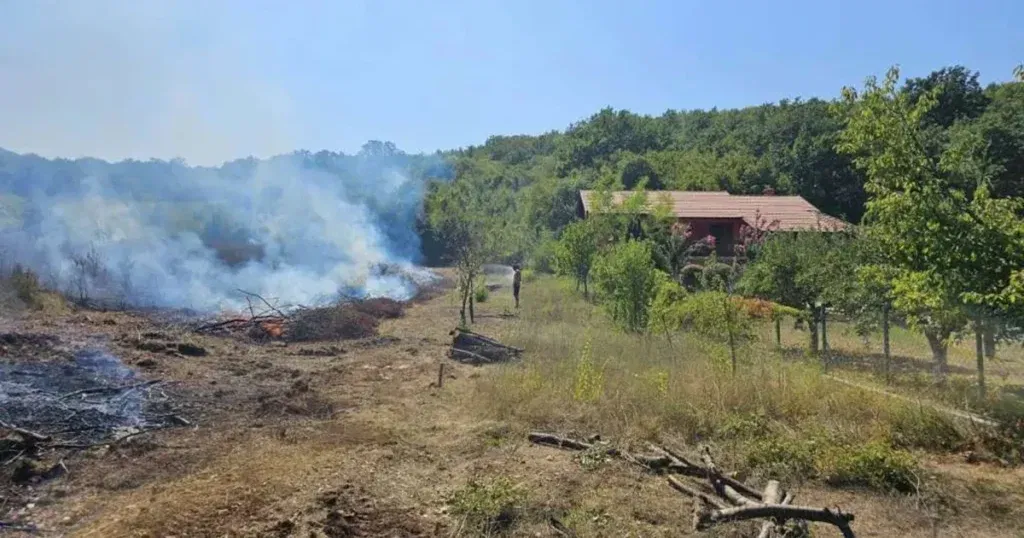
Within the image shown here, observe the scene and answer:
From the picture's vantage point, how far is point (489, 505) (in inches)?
200

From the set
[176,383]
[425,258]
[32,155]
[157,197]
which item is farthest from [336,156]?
[176,383]

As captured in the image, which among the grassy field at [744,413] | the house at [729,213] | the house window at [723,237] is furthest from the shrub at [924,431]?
the house window at [723,237]

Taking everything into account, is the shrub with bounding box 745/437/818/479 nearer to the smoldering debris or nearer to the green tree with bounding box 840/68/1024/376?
the green tree with bounding box 840/68/1024/376

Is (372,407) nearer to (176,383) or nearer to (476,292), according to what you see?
(176,383)

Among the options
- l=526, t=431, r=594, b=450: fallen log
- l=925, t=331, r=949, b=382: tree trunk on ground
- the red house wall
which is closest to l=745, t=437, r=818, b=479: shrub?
l=526, t=431, r=594, b=450: fallen log

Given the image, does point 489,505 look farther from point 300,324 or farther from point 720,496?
point 300,324

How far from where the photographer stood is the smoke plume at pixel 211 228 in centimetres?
1764

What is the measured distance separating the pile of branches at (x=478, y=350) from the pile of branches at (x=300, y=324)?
3.12 meters

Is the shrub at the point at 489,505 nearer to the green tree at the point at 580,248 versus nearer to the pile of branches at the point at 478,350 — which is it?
the pile of branches at the point at 478,350

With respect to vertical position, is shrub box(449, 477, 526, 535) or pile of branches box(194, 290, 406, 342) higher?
pile of branches box(194, 290, 406, 342)

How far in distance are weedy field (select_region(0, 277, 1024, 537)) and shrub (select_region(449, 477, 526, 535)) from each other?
16 mm

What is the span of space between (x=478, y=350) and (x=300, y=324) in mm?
4680

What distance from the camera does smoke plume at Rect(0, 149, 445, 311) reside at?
17.6 meters

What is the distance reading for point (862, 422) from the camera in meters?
7.01
